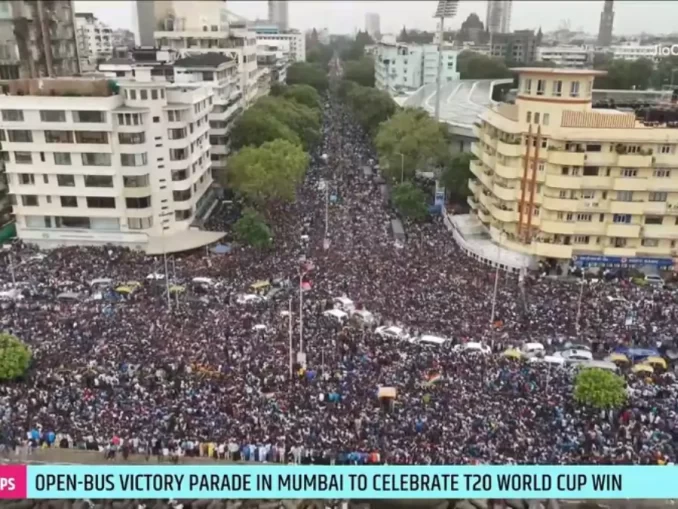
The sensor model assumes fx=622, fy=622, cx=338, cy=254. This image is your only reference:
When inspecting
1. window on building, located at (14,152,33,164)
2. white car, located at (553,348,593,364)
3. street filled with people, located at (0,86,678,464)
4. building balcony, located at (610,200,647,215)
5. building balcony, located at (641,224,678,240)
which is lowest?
white car, located at (553,348,593,364)

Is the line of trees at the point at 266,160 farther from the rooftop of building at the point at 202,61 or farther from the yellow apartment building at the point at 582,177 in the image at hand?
the yellow apartment building at the point at 582,177

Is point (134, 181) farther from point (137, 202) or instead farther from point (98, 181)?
point (98, 181)

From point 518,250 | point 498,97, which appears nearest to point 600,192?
point 518,250

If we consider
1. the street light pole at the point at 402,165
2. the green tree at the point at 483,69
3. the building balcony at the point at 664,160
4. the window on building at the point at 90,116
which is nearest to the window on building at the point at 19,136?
the window on building at the point at 90,116

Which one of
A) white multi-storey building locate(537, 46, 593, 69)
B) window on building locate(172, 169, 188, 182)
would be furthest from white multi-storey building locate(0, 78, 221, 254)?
white multi-storey building locate(537, 46, 593, 69)

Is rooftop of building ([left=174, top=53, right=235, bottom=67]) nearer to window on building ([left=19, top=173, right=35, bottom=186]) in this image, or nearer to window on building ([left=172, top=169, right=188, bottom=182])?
window on building ([left=172, top=169, right=188, bottom=182])

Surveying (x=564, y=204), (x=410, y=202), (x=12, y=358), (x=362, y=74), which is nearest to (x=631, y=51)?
(x=362, y=74)
